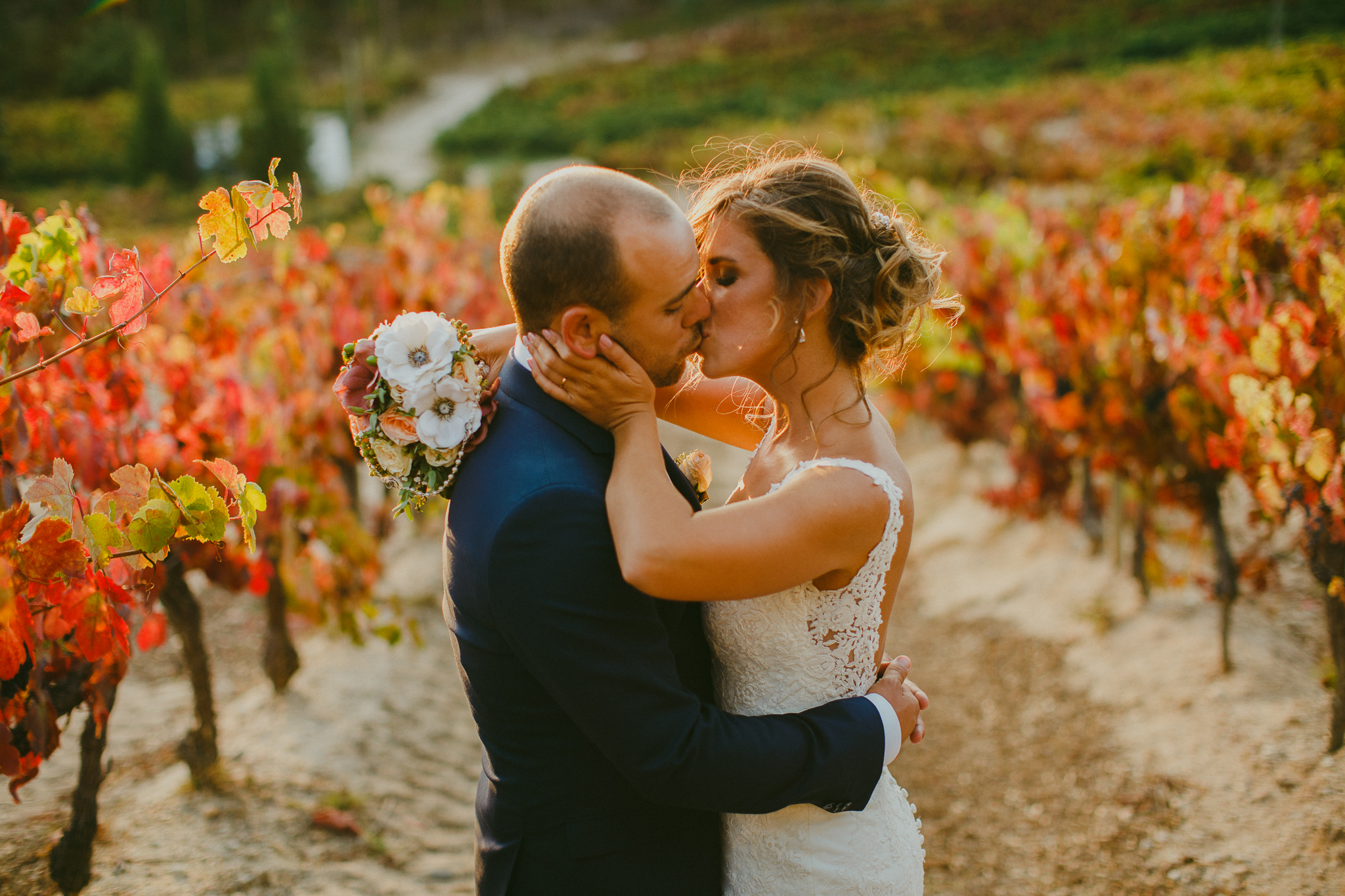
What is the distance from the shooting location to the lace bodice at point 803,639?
6.41 ft

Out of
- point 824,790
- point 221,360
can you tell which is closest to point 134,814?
point 221,360

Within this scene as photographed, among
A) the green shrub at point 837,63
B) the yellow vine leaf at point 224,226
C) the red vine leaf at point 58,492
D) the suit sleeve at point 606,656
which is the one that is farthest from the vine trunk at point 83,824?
the green shrub at point 837,63

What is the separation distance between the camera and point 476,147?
32.8 meters

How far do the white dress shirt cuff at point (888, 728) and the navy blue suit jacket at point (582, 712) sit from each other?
0.07 feet

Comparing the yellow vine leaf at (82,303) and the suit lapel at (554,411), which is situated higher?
the yellow vine leaf at (82,303)

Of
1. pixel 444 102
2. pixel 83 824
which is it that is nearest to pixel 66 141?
pixel 444 102

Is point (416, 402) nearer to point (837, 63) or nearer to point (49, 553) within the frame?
point (49, 553)

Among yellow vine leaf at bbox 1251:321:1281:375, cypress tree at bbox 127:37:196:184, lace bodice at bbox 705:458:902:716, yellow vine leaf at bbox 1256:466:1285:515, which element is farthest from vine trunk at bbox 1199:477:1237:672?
cypress tree at bbox 127:37:196:184

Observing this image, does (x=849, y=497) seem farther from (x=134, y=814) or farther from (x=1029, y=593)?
(x=1029, y=593)

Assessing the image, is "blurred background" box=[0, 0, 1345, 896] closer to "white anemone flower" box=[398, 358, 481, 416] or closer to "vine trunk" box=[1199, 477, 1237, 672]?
"vine trunk" box=[1199, 477, 1237, 672]

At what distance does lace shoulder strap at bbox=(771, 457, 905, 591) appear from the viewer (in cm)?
186

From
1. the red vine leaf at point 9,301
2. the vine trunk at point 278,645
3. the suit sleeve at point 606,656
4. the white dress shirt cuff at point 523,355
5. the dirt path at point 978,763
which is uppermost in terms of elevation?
the red vine leaf at point 9,301

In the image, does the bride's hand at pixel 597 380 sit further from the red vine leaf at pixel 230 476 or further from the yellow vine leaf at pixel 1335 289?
the yellow vine leaf at pixel 1335 289

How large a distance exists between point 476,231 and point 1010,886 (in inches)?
305
